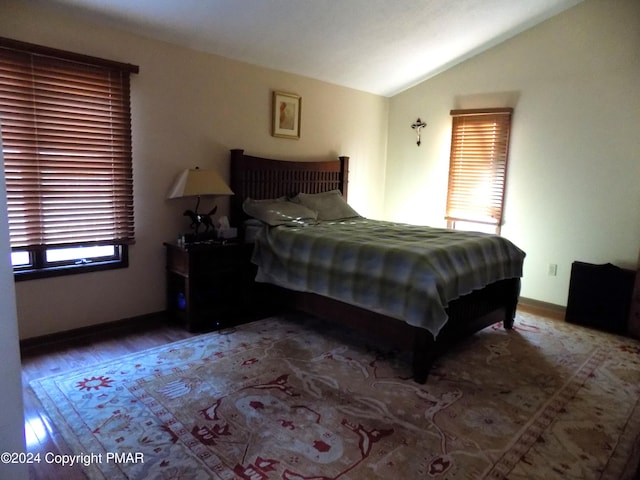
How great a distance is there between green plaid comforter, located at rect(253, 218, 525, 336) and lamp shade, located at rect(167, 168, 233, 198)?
1.76 feet

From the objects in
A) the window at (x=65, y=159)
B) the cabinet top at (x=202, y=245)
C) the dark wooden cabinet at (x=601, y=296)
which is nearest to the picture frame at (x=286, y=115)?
the cabinet top at (x=202, y=245)

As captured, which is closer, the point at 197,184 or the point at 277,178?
the point at 197,184

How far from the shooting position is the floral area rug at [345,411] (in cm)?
188

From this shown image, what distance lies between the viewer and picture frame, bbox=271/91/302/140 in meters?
4.18

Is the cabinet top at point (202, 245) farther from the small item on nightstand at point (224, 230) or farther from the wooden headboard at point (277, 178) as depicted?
the wooden headboard at point (277, 178)

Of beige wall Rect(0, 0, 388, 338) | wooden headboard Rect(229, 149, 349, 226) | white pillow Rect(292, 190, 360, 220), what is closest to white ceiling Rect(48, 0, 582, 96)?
beige wall Rect(0, 0, 388, 338)

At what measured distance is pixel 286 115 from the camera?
4.29 metres

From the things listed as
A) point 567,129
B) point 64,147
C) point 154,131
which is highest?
point 567,129

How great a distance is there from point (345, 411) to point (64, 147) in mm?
2508

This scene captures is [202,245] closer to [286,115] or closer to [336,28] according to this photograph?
[286,115]

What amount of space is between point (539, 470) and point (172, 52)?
363 centimetres

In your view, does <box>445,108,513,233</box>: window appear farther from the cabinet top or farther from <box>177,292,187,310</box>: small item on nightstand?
<box>177,292,187,310</box>: small item on nightstand

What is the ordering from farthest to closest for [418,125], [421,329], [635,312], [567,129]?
[418,125]
[567,129]
[635,312]
[421,329]

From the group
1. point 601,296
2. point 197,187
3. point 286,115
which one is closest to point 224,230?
point 197,187
